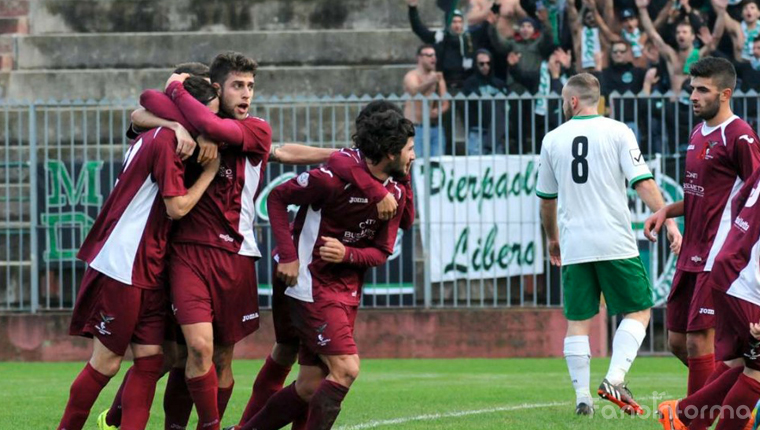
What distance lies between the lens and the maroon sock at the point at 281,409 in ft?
22.3

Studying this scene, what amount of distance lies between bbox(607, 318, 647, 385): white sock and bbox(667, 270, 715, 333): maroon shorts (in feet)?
1.52

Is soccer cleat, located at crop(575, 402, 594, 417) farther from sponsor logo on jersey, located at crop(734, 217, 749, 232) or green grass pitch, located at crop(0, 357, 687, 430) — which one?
sponsor logo on jersey, located at crop(734, 217, 749, 232)

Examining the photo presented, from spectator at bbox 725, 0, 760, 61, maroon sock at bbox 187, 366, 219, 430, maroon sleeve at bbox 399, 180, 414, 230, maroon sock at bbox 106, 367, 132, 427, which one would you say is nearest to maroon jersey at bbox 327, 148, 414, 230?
maroon sleeve at bbox 399, 180, 414, 230

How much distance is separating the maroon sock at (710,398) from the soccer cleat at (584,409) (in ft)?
5.30

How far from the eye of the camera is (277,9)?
1861cm

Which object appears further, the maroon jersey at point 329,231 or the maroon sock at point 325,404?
the maroon jersey at point 329,231

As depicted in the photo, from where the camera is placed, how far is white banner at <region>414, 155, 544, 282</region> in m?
13.8

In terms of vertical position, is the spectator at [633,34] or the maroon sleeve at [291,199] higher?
the spectator at [633,34]

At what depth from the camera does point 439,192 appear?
45.5 feet

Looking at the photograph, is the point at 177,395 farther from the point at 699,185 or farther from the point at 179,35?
the point at 179,35

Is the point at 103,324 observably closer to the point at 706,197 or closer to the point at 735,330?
the point at 735,330

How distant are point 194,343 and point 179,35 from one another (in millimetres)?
11908

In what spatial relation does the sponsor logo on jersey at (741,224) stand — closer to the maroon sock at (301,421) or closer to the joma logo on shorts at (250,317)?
the maroon sock at (301,421)

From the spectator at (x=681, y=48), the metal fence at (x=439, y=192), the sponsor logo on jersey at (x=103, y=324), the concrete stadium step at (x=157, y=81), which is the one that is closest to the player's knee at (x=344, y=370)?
the sponsor logo on jersey at (x=103, y=324)
